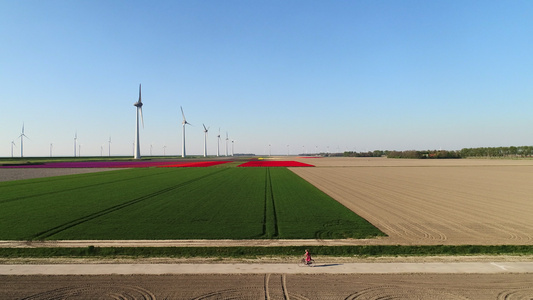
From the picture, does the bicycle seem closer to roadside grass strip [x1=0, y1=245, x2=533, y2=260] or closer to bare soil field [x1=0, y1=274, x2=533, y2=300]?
roadside grass strip [x1=0, y1=245, x2=533, y2=260]

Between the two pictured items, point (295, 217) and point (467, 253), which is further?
point (295, 217)

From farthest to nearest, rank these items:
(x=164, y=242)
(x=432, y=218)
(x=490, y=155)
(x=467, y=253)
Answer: (x=490, y=155), (x=432, y=218), (x=164, y=242), (x=467, y=253)

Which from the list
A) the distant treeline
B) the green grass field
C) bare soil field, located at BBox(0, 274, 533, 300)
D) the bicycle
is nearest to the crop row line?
the green grass field

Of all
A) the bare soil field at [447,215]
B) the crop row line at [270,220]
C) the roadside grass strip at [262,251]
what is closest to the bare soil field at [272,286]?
the roadside grass strip at [262,251]

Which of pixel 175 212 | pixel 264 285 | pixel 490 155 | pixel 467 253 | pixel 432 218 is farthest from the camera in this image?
pixel 490 155

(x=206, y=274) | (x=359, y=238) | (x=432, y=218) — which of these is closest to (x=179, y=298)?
(x=206, y=274)

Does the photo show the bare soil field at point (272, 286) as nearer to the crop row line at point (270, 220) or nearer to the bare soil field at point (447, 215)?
the bare soil field at point (447, 215)

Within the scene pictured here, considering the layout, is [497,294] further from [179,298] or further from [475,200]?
[475,200]

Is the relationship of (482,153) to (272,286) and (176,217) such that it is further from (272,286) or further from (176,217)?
(272,286)
